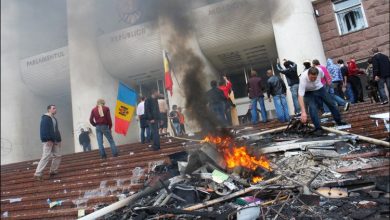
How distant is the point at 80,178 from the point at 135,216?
314cm

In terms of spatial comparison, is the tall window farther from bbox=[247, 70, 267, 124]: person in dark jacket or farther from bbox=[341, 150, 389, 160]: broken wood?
bbox=[341, 150, 389, 160]: broken wood

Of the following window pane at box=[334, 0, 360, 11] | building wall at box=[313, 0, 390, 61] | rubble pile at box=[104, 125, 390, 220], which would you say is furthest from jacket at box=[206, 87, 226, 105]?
window pane at box=[334, 0, 360, 11]

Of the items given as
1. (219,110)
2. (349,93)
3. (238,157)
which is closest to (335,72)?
(349,93)

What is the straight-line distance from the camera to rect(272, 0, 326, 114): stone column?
10.9 meters

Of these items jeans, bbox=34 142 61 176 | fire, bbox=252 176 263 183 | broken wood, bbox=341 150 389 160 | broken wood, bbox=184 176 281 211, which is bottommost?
broken wood, bbox=184 176 281 211

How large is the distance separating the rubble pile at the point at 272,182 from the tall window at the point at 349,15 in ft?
24.9

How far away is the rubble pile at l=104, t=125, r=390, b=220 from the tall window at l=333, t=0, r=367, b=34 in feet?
24.9

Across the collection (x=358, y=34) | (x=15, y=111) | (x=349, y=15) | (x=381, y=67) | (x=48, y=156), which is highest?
(x=349, y=15)

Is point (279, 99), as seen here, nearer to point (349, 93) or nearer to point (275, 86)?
point (275, 86)

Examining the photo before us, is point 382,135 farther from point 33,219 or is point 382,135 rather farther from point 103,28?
point 103,28

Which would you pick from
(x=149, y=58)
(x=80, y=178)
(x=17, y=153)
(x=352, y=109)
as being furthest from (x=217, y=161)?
(x=17, y=153)

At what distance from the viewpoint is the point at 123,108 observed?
9234mm

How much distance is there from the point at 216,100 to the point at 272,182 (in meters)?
3.84

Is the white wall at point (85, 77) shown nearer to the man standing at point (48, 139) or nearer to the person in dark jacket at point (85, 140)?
the person in dark jacket at point (85, 140)
